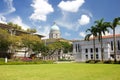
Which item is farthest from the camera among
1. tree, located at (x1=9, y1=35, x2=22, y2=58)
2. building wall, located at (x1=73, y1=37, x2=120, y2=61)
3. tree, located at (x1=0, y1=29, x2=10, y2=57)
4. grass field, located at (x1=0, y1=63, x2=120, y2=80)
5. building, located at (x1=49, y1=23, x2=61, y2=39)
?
building, located at (x1=49, y1=23, x2=61, y2=39)

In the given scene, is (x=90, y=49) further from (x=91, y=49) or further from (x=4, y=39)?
(x=4, y=39)

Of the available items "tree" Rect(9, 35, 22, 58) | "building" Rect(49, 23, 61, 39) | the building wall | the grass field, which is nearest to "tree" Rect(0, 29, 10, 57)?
"tree" Rect(9, 35, 22, 58)

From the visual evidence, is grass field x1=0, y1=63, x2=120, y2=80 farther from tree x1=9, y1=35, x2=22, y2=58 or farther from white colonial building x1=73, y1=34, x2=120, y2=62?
white colonial building x1=73, y1=34, x2=120, y2=62

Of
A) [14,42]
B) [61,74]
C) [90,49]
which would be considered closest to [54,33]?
[90,49]

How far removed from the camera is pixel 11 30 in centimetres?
7719

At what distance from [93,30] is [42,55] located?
3451cm

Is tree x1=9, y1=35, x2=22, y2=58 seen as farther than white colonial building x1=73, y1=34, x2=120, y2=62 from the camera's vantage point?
No

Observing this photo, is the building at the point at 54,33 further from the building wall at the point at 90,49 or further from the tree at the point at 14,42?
the tree at the point at 14,42

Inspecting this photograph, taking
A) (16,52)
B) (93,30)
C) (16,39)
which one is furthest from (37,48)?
(93,30)

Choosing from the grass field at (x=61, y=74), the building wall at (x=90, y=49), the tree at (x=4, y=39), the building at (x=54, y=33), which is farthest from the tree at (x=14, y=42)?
the building at (x=54, y=33)

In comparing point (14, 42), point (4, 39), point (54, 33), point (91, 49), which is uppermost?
point (54, 33)

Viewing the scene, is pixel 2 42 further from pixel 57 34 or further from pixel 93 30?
pixel 57 34

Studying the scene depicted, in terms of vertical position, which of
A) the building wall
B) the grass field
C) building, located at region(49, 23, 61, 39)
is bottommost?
the grass field

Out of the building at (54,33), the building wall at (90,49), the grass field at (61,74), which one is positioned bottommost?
the grass field at (61,74)
